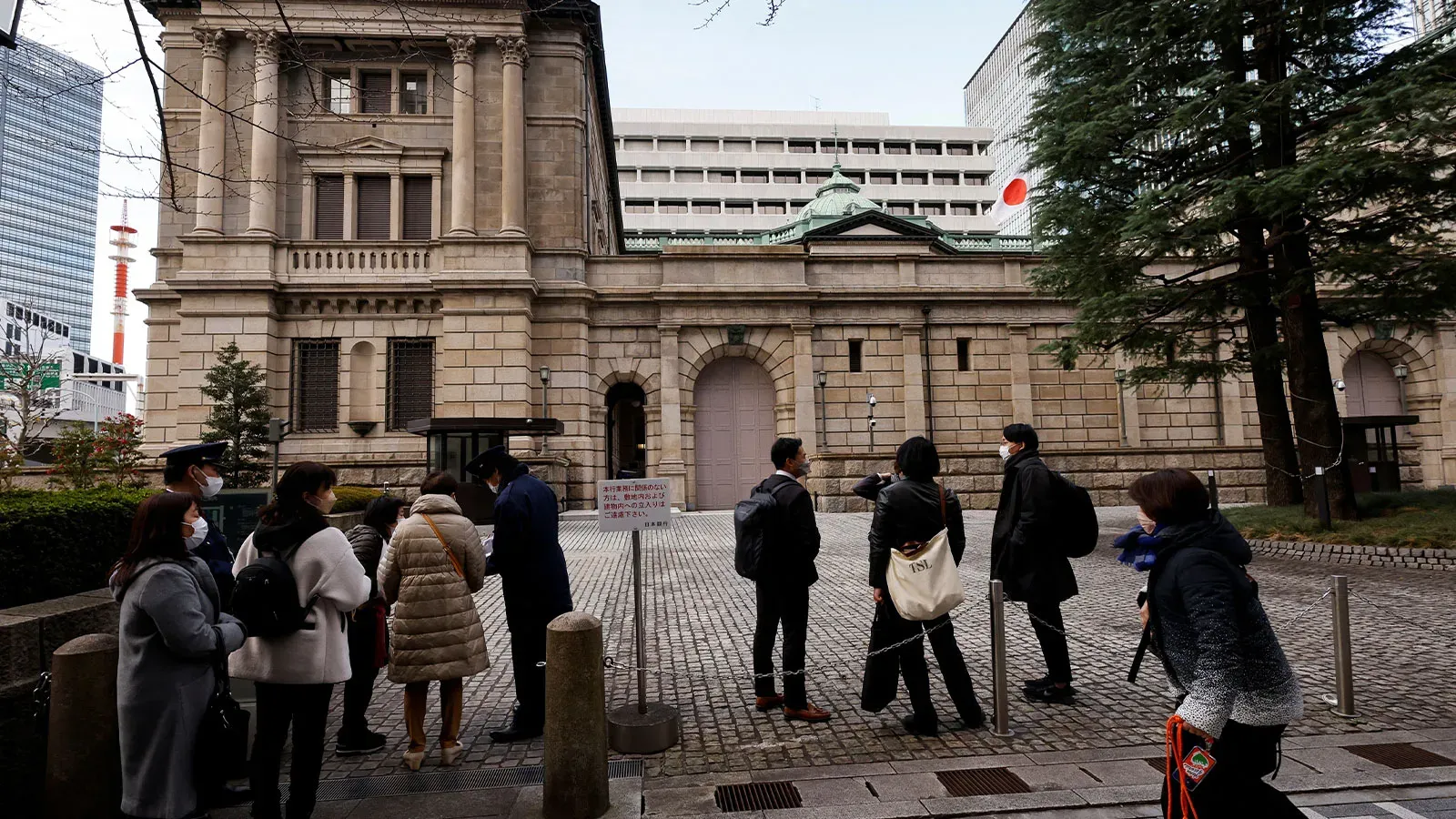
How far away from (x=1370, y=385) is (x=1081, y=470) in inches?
534

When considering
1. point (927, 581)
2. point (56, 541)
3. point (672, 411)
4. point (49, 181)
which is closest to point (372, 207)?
point (49, 181)

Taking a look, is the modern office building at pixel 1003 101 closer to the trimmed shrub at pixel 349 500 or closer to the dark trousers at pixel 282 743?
the trimmed shrub at pixel 349 500

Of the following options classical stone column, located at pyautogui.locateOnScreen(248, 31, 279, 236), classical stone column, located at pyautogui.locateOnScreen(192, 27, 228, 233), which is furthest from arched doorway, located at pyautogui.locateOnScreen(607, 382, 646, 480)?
classical stone column, located at pyautogui.locateOnScreen(192, 27, 228, 233)

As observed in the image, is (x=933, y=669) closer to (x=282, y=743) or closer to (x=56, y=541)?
(x=282, y=743)

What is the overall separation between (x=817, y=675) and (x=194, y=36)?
27.7 meters

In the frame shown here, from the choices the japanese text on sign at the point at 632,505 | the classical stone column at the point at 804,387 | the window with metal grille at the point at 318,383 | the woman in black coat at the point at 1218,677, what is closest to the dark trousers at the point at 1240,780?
the woman in black coat at the point at 1218,677

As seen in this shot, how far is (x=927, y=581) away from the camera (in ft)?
15.3

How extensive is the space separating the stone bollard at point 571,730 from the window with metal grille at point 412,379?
21127 millimetres

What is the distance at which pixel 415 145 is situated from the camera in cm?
2372

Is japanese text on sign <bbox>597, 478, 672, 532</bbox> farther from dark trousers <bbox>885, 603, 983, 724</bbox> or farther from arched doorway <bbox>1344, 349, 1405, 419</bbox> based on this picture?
arched doorway <bbox>1344, 349, 1405, 419</bbox>

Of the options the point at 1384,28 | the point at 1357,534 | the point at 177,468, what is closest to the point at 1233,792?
the point at 177,468

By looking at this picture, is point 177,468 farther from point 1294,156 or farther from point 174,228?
point 174,228

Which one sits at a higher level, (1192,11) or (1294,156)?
(1192,11)

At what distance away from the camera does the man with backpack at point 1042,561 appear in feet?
17.8
